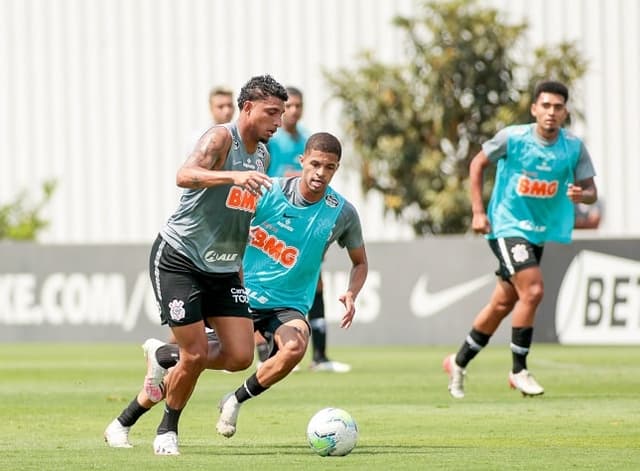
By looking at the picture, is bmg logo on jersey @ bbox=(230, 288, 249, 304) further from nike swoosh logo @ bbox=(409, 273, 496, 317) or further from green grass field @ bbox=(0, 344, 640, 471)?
nike swoosh logo @ bbox=(409, 273, 496, 317)

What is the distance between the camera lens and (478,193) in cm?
1266

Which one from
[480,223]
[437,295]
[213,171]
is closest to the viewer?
[213,171]

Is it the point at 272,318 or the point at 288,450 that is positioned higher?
the point at 272,318

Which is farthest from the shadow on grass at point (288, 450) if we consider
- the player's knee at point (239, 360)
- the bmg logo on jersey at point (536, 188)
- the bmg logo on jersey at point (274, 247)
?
the bmg logo on jersey at point (536, 188)

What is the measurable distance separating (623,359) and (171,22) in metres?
19.9

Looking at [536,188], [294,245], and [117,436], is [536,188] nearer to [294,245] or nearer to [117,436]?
[294,245]

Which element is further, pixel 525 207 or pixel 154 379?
pixel 525 207

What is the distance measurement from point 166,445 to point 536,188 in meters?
5.21

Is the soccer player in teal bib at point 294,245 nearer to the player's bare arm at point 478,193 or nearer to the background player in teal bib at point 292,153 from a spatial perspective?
the player's bare arm at point 478,193

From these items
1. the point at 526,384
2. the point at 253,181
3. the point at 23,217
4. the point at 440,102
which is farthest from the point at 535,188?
the point at 23,217

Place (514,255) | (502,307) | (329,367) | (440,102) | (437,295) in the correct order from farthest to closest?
(440,102)
(437,295)
(329,367)
(502,307)
(514,255)

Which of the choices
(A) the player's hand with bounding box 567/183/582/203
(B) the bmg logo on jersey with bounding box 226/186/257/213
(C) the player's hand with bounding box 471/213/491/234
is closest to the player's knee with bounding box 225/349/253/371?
(B) the bmg logo on jersey with bounding box 226/186/257/213

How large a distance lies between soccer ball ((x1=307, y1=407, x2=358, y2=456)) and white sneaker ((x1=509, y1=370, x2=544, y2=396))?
4.09m

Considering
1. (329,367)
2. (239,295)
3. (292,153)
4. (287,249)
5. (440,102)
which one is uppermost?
(440,102)
